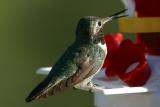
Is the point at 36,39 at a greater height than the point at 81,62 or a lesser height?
lesser

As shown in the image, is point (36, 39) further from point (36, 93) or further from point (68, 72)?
point (36, 93)

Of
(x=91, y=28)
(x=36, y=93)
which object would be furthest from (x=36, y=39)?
(x=36, y=93)

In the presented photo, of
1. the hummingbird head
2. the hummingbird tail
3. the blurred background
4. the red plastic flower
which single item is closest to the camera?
the red plastic flower

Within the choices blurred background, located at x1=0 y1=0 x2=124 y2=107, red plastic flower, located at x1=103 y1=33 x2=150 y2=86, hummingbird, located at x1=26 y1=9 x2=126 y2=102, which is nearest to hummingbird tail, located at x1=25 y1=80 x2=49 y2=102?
hummingbird, located at x1=26 y1=9 x2=126 y2=102

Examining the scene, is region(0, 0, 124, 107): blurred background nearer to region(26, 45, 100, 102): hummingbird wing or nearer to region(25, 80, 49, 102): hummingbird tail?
region(26, 45, 100, 102): hummingbird wing

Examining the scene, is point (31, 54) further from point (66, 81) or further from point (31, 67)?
point (66, 81)

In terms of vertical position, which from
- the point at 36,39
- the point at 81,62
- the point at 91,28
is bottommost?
the point at 36,39
